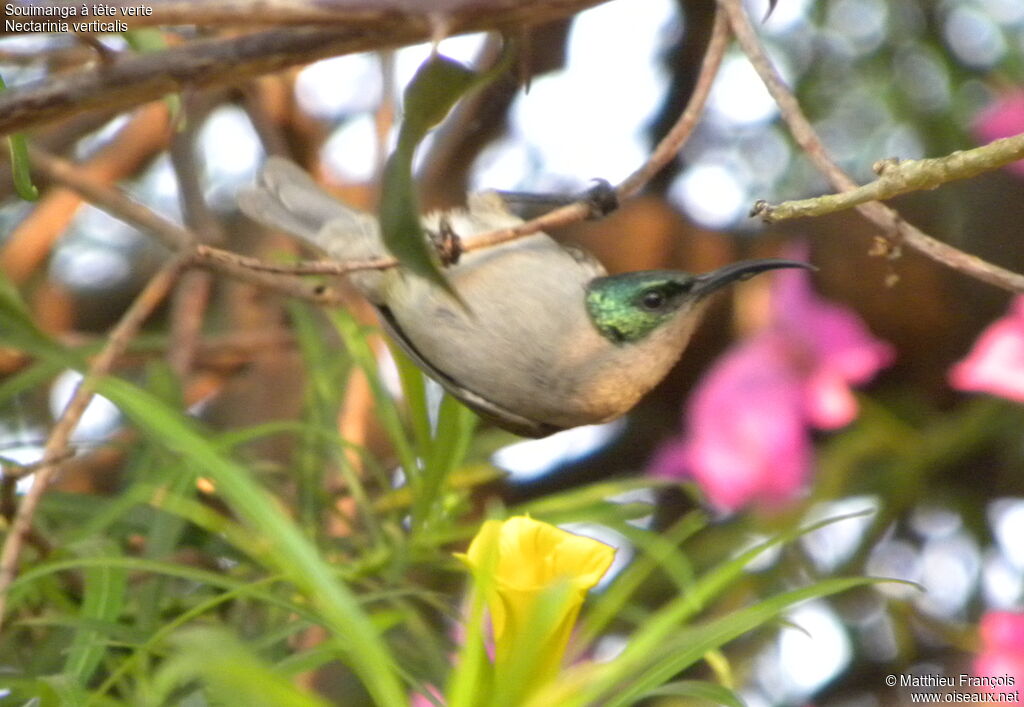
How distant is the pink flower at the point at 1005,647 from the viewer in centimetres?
147

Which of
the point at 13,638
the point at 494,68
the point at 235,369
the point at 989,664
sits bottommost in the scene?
the point at 13,638

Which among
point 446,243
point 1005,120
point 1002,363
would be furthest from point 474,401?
point 1005,120

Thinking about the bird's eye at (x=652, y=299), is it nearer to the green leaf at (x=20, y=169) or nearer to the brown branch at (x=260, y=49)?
the brown branch at (x=260, y=49)

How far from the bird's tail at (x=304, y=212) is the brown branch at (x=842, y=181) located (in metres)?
0.66

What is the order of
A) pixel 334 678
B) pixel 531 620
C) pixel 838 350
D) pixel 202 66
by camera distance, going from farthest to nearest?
pixel 838 350
pixel 334 678
pixel 202 66
pixel 531 620

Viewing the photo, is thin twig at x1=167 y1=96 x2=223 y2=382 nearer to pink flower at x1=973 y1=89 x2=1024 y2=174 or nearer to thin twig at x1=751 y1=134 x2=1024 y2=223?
thin twig at x1=751 y1=134 x2=1024 y2=223

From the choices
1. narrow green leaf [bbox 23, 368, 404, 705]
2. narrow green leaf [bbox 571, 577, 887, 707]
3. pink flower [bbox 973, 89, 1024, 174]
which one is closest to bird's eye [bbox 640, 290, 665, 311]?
narrow green leaf [bbox 571, 577, 887, 707]

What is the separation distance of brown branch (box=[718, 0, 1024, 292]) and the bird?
0.26 meters

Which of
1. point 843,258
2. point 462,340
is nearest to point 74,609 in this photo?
point 462,340

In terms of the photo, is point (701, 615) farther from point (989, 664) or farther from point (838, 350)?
point (989, 664)

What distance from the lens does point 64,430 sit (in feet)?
3.78

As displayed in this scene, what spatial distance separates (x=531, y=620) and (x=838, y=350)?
1.23 metres

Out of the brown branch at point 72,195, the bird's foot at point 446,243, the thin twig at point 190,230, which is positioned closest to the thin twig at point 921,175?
the bird's foot at point 446,243

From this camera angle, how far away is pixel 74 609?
130 cm
